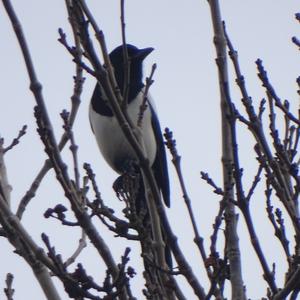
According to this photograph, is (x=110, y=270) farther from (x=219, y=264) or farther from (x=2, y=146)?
(x=2, y=146)

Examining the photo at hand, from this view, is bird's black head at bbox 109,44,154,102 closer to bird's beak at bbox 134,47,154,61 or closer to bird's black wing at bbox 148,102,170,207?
bird's beak at bbox 134,47,154,61

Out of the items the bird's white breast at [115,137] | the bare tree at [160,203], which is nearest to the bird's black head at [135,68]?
the bird's white breast at [115,137]

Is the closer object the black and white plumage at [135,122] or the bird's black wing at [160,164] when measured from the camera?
the black and white plumage at [135,122]

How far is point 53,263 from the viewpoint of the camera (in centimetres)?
210

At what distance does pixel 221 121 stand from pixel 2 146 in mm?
1138

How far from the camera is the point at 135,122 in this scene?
4.86 meters

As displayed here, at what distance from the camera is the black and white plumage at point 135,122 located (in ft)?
15.9

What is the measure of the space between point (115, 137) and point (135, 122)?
17cm

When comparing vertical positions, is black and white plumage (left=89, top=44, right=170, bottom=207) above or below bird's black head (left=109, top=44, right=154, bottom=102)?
below

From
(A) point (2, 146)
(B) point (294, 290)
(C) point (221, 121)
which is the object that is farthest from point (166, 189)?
(B) point (294, 290)

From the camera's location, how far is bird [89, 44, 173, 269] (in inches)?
191

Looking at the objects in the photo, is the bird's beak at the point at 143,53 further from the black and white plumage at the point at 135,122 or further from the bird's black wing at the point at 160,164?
the bird's black wing at the point at 160,164

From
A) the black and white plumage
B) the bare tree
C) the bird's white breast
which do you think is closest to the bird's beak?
the black and white plumage

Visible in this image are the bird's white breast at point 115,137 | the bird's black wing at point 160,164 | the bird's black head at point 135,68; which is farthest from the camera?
the bird's black wing at point 160,164
